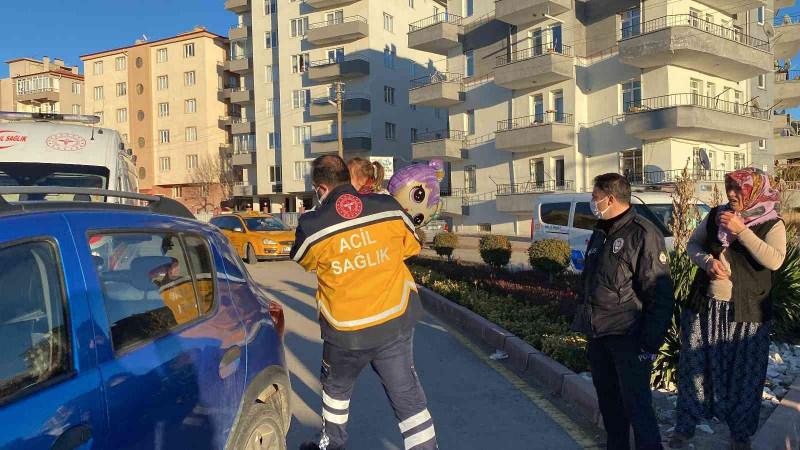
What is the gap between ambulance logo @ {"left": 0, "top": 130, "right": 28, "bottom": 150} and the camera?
25.0 feet

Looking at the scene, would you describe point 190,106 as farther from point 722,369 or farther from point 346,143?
point 722,369

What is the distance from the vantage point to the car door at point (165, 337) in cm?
228

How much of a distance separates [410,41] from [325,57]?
1312cm

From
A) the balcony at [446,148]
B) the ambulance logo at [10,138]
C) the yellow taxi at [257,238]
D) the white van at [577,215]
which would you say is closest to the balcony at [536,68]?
the balcony at [446,148]

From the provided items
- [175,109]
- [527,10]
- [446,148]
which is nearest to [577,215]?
[527,10]

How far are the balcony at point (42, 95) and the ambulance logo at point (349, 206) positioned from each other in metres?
82.3

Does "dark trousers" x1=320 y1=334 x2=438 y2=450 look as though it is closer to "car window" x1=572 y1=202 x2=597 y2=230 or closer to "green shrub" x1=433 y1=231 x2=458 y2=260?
"car window" x1=572 y1=202 x2=597 y2=230

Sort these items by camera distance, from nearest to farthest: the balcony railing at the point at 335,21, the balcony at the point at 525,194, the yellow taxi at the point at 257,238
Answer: the yellow taxi at the point at 257,238 < the balcony at the point at 525,194 < the balcony railing at the point at 335,21

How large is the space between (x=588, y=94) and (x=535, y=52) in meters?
3.79

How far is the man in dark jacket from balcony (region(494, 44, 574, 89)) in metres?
26.2

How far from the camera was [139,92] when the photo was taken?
206 ft

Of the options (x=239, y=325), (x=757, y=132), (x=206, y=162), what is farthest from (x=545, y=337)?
(x=206, y=162)

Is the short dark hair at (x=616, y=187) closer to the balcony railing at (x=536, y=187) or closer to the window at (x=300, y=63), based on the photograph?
the balcony railing at (x=536, y=187)

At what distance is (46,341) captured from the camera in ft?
6.80
